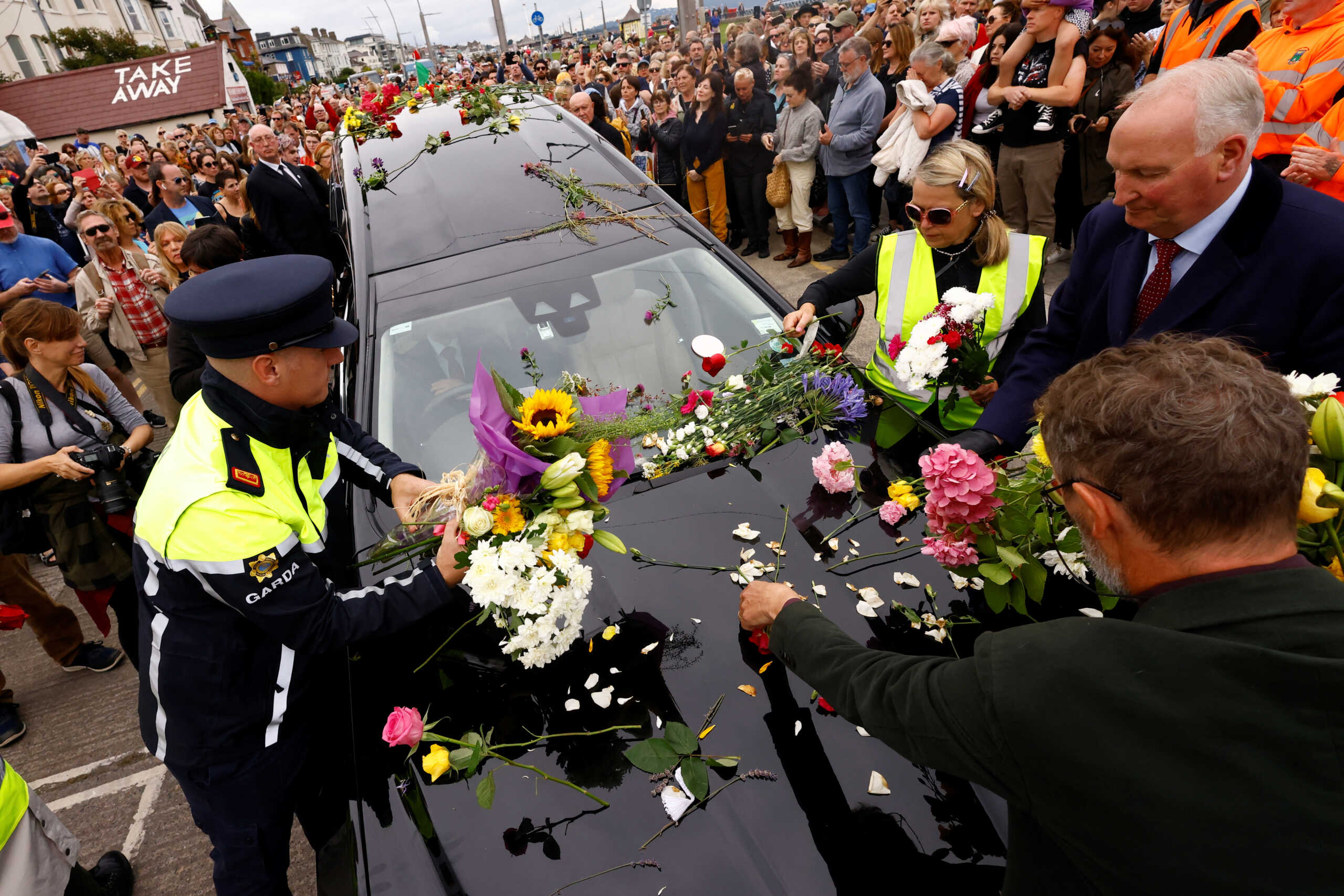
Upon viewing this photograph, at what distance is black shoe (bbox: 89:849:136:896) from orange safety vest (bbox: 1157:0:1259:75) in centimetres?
636

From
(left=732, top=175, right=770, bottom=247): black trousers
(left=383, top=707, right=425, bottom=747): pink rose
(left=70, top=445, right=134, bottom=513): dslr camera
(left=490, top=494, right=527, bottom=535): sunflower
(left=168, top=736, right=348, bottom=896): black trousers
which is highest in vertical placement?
(left=490, top=494, right=527, bottom=535): sunflower

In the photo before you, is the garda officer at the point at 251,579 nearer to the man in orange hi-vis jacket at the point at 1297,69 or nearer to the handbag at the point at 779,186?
the man in orange hi-vis jacket at the point at 1297,69

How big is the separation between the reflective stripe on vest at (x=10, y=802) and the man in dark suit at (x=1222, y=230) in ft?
11.6

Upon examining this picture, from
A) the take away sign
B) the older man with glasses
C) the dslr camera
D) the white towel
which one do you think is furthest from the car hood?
the take away sign

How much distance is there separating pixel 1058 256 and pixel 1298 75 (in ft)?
9.94

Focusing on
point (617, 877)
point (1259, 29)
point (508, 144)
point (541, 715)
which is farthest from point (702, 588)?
point (1259, 29)

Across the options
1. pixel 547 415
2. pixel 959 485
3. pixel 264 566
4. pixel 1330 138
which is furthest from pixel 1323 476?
pixel 1330 138

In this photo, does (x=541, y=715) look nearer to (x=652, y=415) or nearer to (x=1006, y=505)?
(x=652, y=415)

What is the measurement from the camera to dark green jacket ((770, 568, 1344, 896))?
2.66 feet

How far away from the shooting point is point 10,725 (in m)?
3.54

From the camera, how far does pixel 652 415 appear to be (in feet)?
8.04

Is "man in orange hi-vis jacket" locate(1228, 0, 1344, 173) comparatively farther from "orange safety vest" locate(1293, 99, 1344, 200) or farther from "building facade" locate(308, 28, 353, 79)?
"building facade" locate(308, 28, 353, 79)

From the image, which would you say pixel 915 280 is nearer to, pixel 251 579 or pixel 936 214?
pixel 936 214

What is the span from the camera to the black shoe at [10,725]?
11.5 feet
